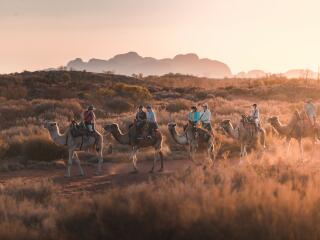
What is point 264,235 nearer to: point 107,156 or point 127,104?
point 107,156

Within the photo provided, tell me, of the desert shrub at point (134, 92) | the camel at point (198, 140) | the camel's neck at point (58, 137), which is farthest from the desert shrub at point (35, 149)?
the desert shrub at point (134, 92)

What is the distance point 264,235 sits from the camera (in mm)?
9727

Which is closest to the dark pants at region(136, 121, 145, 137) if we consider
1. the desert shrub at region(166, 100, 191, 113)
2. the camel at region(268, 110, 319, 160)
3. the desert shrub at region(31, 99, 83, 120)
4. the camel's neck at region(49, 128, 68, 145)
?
the camel's neck at region(49, 128, 68, 145)

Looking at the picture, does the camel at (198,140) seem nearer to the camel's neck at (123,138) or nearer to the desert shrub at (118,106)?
the camel's neck at (123,138)

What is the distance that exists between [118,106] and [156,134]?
3887cm

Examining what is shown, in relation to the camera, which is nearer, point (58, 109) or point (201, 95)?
point (58, 109)

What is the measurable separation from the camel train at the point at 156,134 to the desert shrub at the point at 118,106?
3611 cm

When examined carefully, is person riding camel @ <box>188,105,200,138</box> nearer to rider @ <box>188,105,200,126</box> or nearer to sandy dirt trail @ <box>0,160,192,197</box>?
rider @ <box>188,105,200,126</box>

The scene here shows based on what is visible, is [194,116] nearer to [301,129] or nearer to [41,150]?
[301,129]

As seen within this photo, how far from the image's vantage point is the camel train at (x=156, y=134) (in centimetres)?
2062

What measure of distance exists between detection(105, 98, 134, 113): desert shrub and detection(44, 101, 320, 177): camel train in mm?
36113

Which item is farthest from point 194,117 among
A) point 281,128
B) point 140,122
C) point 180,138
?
point 281,128

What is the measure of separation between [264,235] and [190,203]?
1.51 m

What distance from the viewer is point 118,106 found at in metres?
59.6
